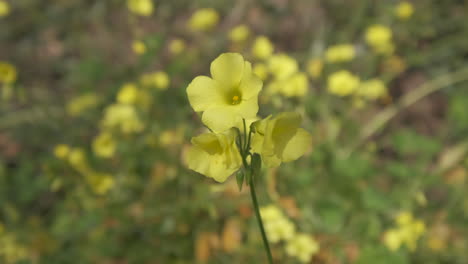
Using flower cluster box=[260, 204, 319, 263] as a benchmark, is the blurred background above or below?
above

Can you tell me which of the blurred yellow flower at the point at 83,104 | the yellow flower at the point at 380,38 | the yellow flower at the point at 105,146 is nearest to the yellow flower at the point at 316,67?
the yellow flower at the point at 380,38

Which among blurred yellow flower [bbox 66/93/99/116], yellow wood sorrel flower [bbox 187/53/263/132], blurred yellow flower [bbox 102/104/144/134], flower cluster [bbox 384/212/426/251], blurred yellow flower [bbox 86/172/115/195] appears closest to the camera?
yellow wood sorrel flower [bbox 187/53/263/132]

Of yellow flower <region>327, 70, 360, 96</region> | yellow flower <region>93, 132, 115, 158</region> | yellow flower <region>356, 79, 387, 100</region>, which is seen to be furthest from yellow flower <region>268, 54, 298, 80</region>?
yellow flower <region>93, 132, 115, 158</region>

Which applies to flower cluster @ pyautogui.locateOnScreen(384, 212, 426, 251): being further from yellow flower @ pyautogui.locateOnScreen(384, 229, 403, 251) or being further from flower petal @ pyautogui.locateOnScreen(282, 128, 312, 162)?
flower petal @ pyautogui.locateOnScreen(282, 128, 312, 162)

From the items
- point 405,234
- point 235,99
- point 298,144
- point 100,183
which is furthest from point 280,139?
point 100,183

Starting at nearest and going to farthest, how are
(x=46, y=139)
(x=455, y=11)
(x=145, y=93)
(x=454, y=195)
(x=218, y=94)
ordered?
(x=218, y=94) → (x=454, y=195) → (x=145, y=93) → (x=46, y=139) → (x=455, y=11)

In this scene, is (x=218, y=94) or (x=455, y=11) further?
(x=455, y=11)

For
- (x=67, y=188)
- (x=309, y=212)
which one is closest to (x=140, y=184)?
(x=67, y=188)

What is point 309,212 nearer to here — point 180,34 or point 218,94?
point 218,94

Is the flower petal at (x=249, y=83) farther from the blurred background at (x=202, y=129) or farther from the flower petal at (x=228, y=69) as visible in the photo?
the blurred background at (x=202, y=129)
